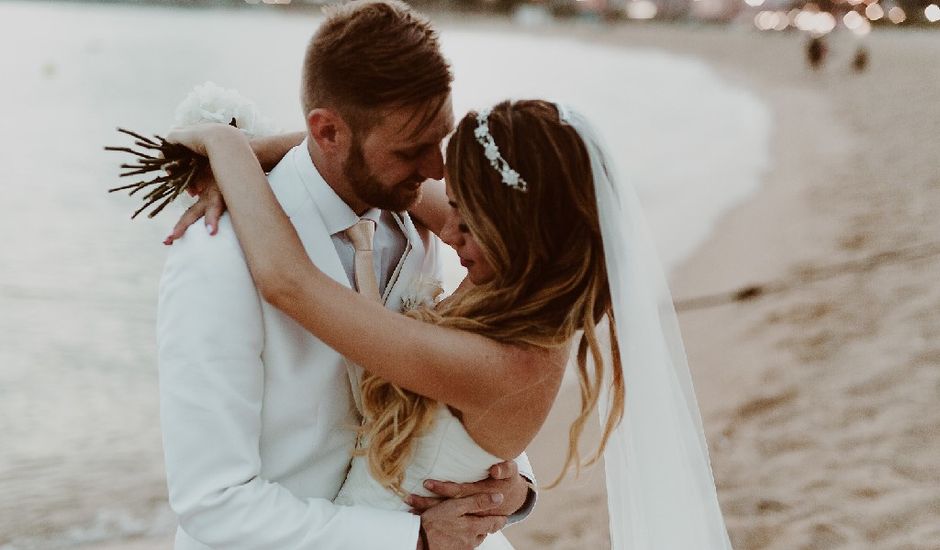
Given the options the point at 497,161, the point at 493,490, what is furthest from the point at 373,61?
the point at 493,490

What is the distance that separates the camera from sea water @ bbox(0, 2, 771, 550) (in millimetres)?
6320

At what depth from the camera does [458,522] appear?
209cm

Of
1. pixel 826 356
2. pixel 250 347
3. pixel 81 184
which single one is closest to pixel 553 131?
pixel 250 347

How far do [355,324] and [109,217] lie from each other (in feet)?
44.9

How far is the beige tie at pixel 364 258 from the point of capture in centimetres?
210

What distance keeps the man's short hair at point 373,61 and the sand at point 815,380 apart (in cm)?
Answer: 338

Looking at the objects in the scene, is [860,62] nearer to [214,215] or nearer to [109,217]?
[109,217]

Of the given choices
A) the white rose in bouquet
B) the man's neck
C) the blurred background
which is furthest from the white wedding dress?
the white rose in bouquet

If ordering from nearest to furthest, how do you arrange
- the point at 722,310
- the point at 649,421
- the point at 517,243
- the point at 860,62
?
A: the point at 517,243 < the point at 649,421 < the point at 722,310 < the point at 860,62

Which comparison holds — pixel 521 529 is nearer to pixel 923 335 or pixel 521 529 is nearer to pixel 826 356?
pixel 826 356

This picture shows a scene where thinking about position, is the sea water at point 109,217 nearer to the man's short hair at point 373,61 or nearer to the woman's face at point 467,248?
the man's short hair at point 373,61

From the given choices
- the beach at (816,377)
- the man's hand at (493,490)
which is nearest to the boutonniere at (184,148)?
the man's hand at (493,490)

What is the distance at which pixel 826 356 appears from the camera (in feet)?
22.8

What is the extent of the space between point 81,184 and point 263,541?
55.3 ft
